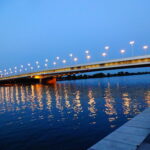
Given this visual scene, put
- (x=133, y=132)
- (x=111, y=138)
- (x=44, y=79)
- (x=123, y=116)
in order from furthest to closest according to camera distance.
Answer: (x=44, y=79) → (x=123, y=116) → (x=133, y=132) → (x=111, y=138)

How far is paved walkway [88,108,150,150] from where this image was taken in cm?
804

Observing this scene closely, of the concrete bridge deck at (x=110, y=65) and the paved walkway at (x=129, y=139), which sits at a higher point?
the concrete bridge deck at (x=110, y=65)

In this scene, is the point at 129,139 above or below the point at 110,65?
below

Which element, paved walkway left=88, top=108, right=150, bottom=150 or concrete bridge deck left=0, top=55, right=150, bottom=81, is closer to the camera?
paved walkway left=88, top=108, right=150, bottom=150

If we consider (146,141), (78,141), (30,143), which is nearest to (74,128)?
(78,141)

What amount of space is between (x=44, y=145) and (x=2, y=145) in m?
2.83

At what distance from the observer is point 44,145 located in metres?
10.8

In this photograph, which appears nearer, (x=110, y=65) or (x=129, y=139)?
(x=129, y=139)

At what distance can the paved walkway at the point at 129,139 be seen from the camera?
26.4 ft

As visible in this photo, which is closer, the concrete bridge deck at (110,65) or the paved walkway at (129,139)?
the paved walkway at (129,139)

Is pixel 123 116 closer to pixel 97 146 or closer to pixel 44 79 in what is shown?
pixel 97 146

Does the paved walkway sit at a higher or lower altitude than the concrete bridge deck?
lower

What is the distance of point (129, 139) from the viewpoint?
8891 mm

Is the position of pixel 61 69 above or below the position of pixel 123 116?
above
